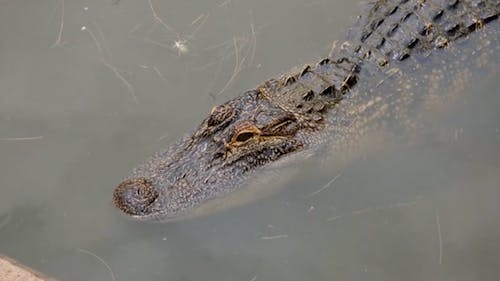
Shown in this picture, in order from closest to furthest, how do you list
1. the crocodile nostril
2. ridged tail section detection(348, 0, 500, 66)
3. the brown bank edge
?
the brown bank edge → the crocodile nostril → ridged tail section detection(348, 0, 500, 66)

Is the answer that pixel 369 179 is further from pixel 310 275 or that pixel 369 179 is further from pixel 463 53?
pixel 463 53

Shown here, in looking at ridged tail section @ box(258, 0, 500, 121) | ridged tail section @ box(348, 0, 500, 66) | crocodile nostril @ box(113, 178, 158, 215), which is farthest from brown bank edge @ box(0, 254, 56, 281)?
ridged tail section @ box(348, 0, 500, 66)

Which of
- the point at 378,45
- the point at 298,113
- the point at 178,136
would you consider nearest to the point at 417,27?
the point at 378,45

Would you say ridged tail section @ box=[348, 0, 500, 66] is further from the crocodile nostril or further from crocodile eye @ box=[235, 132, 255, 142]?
the crocodile nostril

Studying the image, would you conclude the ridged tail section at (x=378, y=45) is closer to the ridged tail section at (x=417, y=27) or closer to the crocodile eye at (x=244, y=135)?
the ridged tail section at (x=417, y=27)

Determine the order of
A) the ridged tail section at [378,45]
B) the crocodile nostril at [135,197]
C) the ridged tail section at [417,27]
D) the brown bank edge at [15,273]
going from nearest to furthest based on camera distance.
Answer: the brown bank edge at [15,273] < the crocodile nostril at [135,197] < the ridged tail section at [378,45] < the ridged tail section at [417,27]

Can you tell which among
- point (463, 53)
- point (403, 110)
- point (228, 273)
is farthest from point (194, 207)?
point (463, 53)

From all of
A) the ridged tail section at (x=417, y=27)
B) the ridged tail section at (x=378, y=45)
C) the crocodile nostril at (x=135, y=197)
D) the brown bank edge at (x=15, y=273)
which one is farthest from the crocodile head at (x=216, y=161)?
the ridged tail section at (x=417, y=27)
